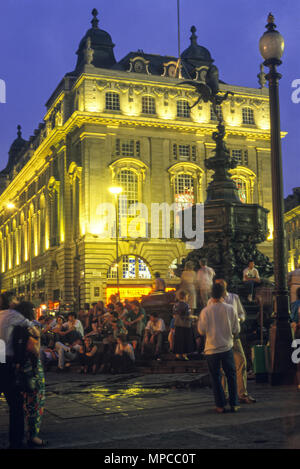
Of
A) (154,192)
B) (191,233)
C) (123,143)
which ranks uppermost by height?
(123,143)

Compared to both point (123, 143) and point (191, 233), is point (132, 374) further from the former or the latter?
point (123, 143)

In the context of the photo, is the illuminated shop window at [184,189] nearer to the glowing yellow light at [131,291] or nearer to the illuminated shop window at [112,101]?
the illuminated shop window at [112,101]

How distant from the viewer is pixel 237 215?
19609 mm

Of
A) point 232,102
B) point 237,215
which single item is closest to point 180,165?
point 232,102

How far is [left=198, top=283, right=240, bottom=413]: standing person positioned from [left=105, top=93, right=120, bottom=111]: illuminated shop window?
45.1 meters

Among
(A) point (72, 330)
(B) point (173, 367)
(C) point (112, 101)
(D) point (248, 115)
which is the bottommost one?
(B) point (173, 367)

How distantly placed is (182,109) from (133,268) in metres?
14.6

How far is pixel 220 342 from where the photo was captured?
9.07m

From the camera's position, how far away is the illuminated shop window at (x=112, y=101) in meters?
52.8

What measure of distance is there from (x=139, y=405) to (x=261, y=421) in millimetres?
2600

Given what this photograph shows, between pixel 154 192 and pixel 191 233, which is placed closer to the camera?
pixel 191 233

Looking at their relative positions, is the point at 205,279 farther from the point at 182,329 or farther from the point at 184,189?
the point at 184,189

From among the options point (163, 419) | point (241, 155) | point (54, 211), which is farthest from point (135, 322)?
point (54, 211)

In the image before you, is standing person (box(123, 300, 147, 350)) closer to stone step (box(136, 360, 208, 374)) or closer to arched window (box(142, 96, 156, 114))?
stone step (box(136, 360, 208, 374))
